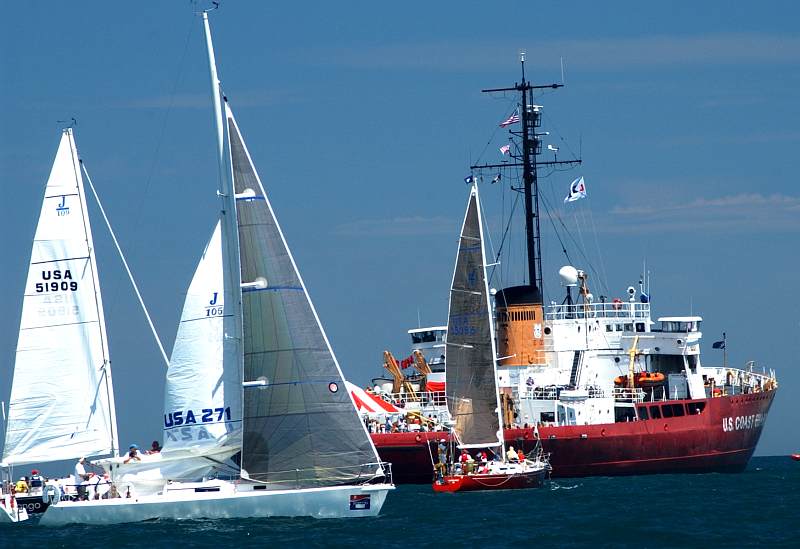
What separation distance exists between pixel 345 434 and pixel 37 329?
769cm

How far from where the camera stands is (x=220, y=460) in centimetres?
3391

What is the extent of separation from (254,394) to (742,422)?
2655cm

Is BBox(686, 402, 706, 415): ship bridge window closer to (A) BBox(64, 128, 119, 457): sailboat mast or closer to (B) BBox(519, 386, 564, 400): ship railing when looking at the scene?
(B) BBox(519, 386, 564, 400): ship railing

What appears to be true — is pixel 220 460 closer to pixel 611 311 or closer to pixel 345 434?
pixel 345 434

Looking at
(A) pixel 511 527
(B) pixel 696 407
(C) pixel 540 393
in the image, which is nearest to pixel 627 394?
(B) pixel 696 407

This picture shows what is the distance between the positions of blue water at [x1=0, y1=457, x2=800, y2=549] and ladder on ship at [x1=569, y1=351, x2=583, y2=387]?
10.6 m

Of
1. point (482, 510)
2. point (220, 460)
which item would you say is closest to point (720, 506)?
point (482, 510)

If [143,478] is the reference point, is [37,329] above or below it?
above

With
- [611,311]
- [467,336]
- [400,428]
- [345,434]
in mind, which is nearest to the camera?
[345,434]

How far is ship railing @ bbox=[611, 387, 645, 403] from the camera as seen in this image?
52.3m

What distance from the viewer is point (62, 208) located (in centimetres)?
3534

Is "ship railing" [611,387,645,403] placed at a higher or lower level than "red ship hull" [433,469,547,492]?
higher

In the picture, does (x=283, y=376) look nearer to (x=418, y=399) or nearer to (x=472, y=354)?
(x=472, y=354)

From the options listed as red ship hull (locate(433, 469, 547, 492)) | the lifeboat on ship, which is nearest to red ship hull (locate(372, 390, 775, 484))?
the lifeboat on ship
